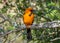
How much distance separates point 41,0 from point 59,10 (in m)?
0.43

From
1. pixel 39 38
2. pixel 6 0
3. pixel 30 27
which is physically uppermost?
pixel 6 0

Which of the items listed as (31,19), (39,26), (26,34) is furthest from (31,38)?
(39,26)

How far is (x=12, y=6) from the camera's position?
5344mm

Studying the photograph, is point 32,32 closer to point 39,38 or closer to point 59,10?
point 39,38

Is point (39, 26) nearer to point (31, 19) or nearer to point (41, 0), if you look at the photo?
point (31, 19)

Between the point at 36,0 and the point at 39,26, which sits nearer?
the point at 39,26

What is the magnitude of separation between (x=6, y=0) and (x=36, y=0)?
526 mm

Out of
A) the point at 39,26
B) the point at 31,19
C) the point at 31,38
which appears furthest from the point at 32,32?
the point at 39,26

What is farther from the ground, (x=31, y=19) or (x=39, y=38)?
(x=31, y=19)

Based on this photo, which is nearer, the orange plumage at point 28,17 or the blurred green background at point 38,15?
the orange plumage at point 28,17

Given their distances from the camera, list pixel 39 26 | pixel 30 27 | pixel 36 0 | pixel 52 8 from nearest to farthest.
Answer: pixel 39 26 → pixel 30 27 → pixel 52 8 → pixel 36 0

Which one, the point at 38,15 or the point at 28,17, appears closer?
the point at 28,17

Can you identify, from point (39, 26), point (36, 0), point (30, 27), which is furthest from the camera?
point (36, 0)

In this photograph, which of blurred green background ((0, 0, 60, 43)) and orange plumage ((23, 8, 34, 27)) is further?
blurred green background ((0, 0, 60, 43))
